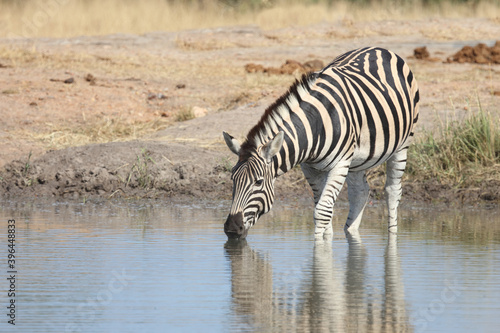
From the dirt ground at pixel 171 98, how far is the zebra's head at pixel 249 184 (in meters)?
3.96

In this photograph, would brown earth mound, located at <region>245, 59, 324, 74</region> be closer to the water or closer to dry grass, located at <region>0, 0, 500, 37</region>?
dry grass, located at <region>0, 0, 500, 37</region>

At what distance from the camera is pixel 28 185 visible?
1170 cm

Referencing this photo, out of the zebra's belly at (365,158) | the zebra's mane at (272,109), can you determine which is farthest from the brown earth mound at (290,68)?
the zebra's mane at (272,109)

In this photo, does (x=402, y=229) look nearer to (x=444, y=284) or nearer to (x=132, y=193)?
(x=444, y=284)

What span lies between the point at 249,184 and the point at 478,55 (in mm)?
14012

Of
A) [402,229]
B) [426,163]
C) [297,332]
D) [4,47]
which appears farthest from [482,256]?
[4,47]

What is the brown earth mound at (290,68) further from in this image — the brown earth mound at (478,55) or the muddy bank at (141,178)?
the muddy bank at (141,178)

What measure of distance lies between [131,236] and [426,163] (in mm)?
4877

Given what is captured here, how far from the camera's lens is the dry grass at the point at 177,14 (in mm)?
24906

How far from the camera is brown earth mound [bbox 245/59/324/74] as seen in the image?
61.3ft

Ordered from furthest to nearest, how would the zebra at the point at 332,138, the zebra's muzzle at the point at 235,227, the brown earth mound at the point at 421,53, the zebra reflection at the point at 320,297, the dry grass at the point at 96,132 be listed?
the brown earth mound at the point at 421,53 < the dry grass at the point at 96,132 < the zebra at the point at 332,138 < the zebra's muzzle at the point at 235,227 < the zebra reflection at the point at 320,297

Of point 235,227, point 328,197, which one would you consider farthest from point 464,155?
point 235,227

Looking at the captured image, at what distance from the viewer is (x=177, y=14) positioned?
92.9 ft

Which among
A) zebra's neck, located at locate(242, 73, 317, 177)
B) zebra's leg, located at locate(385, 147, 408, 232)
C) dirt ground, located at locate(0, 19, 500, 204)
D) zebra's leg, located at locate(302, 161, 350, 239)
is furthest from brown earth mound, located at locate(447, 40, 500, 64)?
zebra's neck, located at locate(242, 73, 317, 177)
